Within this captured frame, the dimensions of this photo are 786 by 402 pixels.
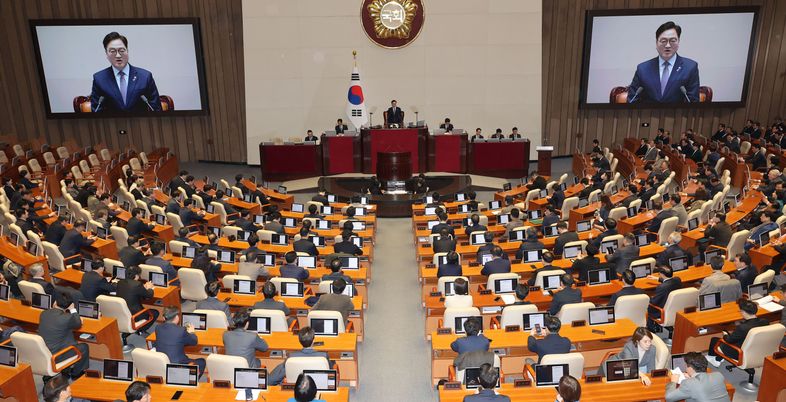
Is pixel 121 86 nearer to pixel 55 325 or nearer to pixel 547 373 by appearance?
pixel 55 325

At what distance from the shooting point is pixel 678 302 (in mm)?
9188

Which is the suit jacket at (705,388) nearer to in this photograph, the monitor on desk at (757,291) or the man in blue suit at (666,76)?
the monitor on desk at (757,291)

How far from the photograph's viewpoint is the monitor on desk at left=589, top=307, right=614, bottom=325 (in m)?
8.65

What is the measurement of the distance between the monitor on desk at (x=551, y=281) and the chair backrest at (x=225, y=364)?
208 inches

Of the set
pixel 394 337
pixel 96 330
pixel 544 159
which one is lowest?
pixel 394 337

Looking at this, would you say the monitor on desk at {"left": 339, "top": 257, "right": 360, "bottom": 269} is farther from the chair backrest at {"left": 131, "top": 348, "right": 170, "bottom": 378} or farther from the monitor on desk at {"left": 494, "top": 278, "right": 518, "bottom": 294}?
the chair backrest at {"left": 131, "top": 348, "right": 170, "bottom": 378}

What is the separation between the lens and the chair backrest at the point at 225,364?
7332mm

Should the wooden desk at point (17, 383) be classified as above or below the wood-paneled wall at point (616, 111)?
below

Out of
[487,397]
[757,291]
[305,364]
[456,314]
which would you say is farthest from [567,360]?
[757,291]

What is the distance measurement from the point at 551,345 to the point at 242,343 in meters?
3.98

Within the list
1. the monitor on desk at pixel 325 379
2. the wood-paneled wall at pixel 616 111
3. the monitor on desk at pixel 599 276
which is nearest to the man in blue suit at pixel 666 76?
the wood-paneled wall at pixel 616 111

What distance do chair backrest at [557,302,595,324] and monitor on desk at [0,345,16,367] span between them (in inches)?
286

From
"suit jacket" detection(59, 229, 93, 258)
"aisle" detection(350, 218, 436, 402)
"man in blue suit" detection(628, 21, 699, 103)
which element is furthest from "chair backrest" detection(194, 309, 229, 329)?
"man in blue suit" detection(628, 21, 699, 103)

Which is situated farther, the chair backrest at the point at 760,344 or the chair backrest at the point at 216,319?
the chair backrest at the point at 216,319
